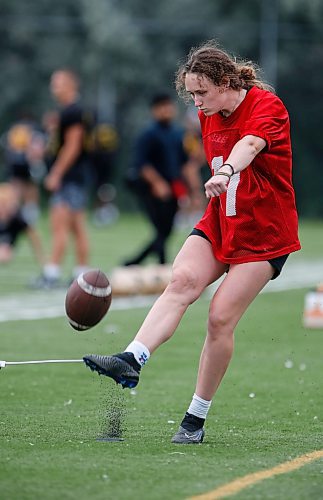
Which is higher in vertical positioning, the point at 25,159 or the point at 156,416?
the point at 156,416

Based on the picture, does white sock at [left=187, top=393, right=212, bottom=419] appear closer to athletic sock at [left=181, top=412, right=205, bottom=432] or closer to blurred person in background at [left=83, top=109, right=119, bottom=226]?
athletic sock at [left=181, top=412, right=205, bottom=432]

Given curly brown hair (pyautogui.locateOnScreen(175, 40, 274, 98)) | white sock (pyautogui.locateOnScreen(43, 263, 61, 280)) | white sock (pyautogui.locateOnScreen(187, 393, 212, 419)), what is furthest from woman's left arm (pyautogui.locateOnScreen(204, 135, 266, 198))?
white sock (pyautogui.locateOnScreen(43, 263, 61, 280))

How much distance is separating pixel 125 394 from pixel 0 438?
180 centimetres

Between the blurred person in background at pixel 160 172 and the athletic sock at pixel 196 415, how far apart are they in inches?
339

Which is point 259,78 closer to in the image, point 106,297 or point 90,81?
point 106,297

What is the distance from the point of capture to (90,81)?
3891 centimetres

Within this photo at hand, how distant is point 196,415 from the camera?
21.5 ft

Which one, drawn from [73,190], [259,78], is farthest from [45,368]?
[73,190]

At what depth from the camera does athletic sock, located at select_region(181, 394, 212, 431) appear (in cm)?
655

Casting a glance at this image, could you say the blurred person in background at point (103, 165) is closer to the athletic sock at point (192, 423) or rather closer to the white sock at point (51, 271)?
the white sock at point (51, 271)

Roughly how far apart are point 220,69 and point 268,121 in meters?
0.36

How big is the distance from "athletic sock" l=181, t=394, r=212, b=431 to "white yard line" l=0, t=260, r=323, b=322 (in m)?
5.68

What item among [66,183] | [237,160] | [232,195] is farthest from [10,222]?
[237,160]

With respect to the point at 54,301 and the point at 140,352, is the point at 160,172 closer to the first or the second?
the point at 54,301
